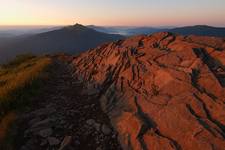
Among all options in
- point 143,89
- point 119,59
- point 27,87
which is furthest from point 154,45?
point 27,87

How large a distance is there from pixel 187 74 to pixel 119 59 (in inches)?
229

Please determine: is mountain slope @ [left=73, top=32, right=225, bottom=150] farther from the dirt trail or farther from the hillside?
the dirt trail

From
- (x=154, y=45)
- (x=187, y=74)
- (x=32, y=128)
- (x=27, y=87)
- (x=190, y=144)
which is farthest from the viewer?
(x=154, y=45)

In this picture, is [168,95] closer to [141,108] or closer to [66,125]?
[141,108]

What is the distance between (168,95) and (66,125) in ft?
14.7

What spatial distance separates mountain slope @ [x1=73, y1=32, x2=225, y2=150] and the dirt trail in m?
0.54

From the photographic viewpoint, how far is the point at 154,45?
52.6 ft

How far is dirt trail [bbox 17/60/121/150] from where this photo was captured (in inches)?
319

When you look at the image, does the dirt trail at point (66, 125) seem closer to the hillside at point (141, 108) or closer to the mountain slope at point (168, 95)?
the hillside at point (141, 108)

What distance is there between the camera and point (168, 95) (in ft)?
31.7

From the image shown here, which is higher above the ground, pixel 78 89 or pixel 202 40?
pixel 202 40

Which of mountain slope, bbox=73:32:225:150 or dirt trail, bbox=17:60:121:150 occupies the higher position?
mountain slope, bbox=73:32:225:150

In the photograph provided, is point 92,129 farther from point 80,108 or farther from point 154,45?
point 154,45

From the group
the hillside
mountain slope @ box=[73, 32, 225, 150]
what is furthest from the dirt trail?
mountain slope @ box=[73, 32, 225, 150]
